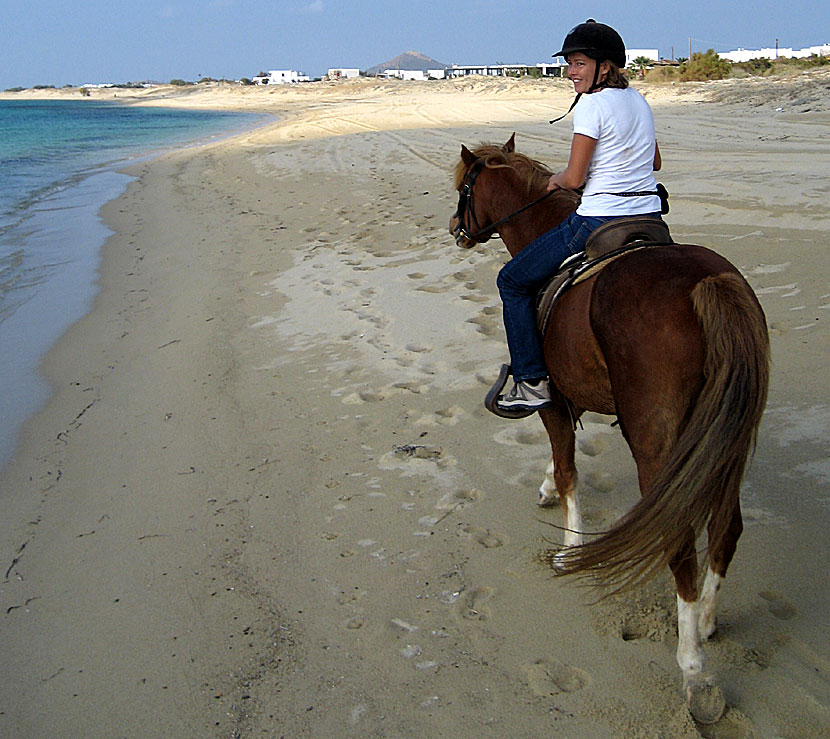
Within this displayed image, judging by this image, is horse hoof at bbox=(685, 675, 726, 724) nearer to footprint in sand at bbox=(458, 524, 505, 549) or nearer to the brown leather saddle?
footprint in sand at bbox=(458, 524, 505, 549)

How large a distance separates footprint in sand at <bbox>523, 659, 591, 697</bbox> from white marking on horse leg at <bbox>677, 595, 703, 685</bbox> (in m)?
0.36

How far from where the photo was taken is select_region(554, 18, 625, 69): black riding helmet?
311 cm

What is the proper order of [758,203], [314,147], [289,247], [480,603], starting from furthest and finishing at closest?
[314,147]
[289,247]
[758,203]
[480,603]

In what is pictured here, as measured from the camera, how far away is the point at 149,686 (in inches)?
117

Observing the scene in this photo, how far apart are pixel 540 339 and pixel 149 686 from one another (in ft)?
7.21

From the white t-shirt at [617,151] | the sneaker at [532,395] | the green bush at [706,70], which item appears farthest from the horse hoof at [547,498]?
the green bush at [706,70]

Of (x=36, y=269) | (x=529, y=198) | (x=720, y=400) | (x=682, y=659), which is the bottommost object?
(x=36, y=269)

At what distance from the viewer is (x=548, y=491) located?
4023 millimetres

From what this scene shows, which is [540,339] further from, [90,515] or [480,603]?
[90,515]

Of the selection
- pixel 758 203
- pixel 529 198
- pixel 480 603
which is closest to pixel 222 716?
pixel 480 603

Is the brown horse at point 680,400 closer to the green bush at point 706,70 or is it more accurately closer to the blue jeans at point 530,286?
the blue jeans at point 530,286

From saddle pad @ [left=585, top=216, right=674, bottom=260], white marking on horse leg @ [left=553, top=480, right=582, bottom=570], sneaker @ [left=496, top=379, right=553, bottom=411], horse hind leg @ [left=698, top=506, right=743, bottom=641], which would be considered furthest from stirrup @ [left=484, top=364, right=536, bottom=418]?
horse hind leg @ [left=698, top=506, right=743, bottom=641]

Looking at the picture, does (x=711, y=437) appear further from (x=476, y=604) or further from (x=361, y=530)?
(x=361, y=530)

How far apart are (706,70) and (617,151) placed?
3873cm
